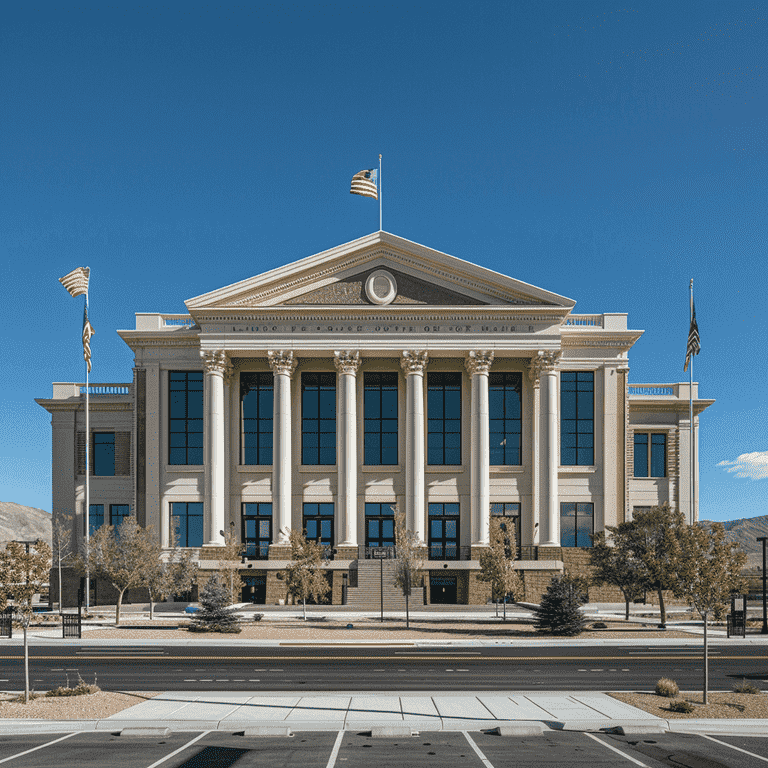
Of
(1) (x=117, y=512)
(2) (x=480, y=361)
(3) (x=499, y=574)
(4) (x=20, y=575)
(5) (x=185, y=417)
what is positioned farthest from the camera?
(1) (x=117, y=512)

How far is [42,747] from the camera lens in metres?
16.3

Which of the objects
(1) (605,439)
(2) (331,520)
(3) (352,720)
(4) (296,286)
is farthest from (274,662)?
(1) (605,439)

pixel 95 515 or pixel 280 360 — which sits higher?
pixel 280 360

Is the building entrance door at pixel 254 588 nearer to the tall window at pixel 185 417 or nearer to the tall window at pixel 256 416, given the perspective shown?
the tall window at pixel 256 416

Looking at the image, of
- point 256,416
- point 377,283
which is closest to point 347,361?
point 377,283

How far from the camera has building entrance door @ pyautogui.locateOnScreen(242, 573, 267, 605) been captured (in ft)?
181

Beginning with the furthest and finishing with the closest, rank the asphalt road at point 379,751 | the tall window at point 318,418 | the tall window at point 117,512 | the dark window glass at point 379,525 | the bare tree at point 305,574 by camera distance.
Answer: the tall window at point 117,512 < the tall window at point 318,418 < the dark window glass at point 379,525 < the bare tree at point 305,574 < the asphalt road at point 379,751

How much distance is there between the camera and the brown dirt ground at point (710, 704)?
1902 centimetres

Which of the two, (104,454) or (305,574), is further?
(104,454)

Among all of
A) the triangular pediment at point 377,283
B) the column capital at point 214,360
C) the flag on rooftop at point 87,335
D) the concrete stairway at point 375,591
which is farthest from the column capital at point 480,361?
the flag on rooftop at point 87,335

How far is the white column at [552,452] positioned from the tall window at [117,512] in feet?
106

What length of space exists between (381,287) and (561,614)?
2783 centimetres

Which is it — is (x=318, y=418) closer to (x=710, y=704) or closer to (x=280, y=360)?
(x=280, y=360)

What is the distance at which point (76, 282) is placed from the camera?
5694 cm
